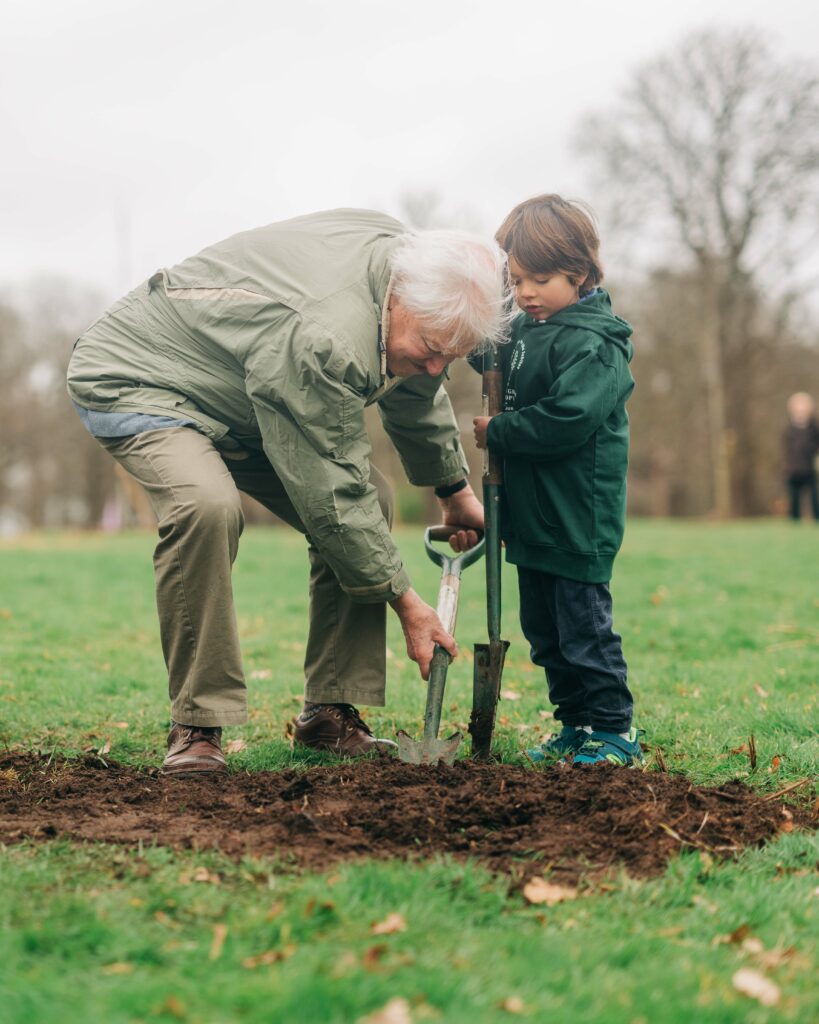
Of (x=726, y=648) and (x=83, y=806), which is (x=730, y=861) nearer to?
(x=83, y=806)

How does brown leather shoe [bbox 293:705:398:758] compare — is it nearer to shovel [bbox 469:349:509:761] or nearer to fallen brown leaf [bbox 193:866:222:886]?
shovel [bbox 469:349:509:761]

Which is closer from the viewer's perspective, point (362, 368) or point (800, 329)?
point (362, 368)

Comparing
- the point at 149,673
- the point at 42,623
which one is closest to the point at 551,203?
the point at 149,673

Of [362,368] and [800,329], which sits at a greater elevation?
[800,329]

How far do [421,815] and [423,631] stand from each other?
2.56 feet

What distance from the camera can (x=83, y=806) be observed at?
318cm

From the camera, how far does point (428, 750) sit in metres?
3.64

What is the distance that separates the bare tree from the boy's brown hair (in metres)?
21.3

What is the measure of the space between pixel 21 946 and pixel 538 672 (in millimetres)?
4101

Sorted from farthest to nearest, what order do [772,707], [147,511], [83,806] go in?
[147,511], [772,707], [83,806]

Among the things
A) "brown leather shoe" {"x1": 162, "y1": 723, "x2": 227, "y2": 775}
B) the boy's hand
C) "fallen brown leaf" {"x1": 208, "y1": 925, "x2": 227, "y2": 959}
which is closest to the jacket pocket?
the boy's hand

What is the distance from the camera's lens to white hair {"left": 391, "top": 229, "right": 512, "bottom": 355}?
3.40 metres

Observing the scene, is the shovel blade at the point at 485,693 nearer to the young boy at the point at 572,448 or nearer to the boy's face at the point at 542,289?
the young boy at the point at 572,448

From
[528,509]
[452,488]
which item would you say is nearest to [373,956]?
[528,509]
